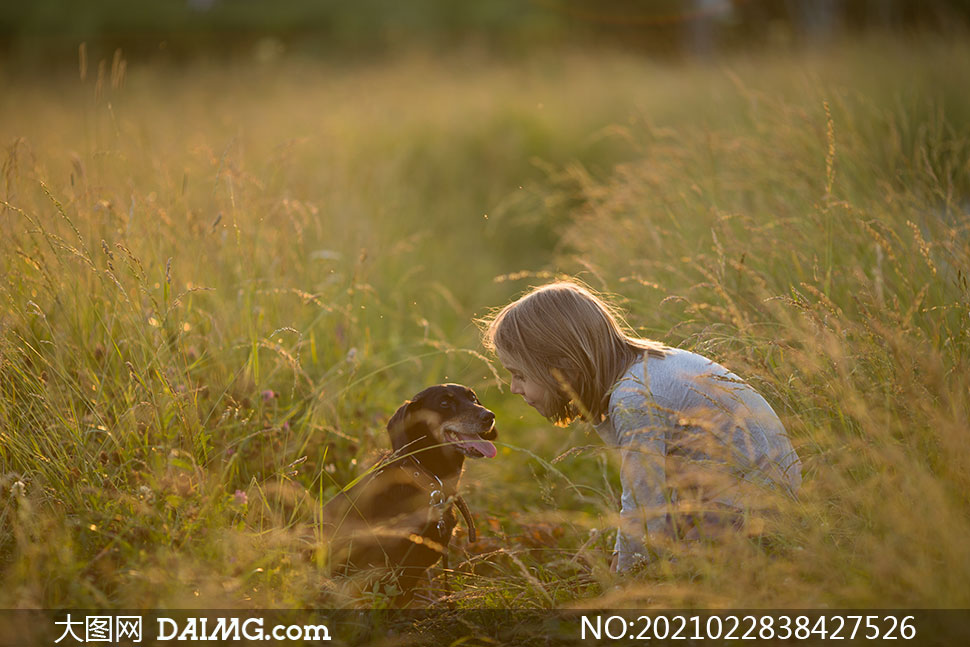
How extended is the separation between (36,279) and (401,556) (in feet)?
6.18

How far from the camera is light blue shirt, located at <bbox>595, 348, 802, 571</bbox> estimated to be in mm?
2400

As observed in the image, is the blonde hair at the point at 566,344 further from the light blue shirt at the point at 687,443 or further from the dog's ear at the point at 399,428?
the dog's ear at the point at 399,428

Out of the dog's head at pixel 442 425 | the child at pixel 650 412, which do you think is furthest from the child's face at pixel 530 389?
the dog's head at pixel 442 425

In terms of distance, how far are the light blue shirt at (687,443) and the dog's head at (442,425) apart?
0.56 m

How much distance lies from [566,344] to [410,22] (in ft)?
62.8

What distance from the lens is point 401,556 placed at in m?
2.82

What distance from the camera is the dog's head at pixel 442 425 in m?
2.96

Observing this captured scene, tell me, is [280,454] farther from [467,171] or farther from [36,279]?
[467,171]

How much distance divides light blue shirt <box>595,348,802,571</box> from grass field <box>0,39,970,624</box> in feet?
0.34

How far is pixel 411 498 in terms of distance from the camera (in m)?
2.87

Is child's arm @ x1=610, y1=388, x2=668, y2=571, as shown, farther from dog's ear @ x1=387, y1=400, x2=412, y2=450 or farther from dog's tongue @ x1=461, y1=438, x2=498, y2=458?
dog's ear @ x1=387, y1=400, x2=412, y2=450

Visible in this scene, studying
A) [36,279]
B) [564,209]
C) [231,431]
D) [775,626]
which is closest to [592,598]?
[775,626]

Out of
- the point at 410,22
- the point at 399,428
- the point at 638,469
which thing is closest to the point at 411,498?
the point at 399,428

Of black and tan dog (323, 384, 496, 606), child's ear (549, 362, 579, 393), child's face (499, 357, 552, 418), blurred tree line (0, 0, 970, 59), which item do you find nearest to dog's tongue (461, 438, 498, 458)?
black and tan dog (323, 384, 496, 606)
